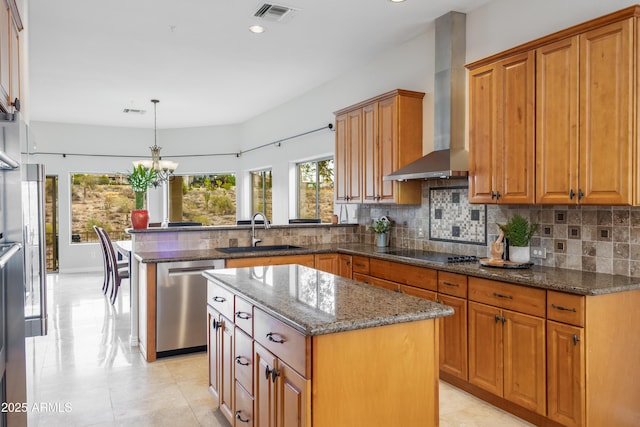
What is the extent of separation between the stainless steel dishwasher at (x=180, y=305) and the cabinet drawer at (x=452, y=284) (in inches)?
74.9

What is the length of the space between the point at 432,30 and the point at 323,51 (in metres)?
1.17

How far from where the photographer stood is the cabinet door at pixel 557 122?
274 cm

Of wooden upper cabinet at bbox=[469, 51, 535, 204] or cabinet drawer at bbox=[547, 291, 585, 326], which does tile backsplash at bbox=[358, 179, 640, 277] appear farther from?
cabinet drawer at bbox=[547, 291, 585, 326]

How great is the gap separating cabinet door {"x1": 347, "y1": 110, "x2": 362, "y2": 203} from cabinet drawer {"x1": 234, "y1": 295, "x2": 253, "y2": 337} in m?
2.63

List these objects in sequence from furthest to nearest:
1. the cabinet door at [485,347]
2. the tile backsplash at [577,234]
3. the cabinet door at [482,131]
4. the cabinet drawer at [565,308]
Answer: the cabinet door at [482,131]
the cabinet door at [485,347]
the tile backsplash at [577,234]
the cabinet drawer at [565,308]

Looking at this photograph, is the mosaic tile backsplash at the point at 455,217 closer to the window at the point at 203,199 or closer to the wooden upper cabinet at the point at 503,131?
the wooden upper cabinet at the point at 503,131

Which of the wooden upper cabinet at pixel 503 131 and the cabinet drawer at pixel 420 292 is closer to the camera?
the wooden upper cabinet at pixel 503 131

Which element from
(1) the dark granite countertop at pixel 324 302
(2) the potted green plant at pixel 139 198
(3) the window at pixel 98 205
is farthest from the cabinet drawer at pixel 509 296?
(3) the window at pixel 98 205

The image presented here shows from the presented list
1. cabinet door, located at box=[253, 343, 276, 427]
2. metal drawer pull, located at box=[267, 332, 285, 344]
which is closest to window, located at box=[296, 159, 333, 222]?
cabinet door, located at box=[253, 343, 276, 427]

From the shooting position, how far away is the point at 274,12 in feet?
12.7

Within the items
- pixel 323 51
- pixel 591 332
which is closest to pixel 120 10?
pixel 323 51

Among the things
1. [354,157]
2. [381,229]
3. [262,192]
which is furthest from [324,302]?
[262,192]

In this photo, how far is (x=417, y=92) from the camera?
4.43 metres

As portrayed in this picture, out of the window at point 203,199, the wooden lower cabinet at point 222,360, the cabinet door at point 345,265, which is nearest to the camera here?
the wooden lower cabinet at point 222,360
